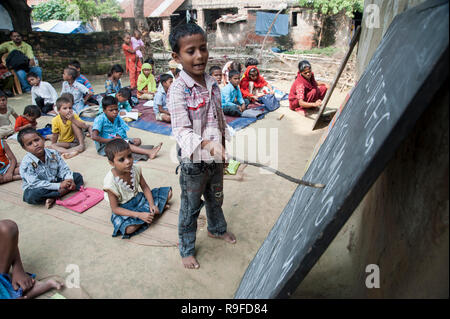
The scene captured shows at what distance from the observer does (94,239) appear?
8.73ft

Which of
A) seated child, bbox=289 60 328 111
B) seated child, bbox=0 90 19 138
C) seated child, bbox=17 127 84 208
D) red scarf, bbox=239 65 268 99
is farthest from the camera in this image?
red scarf, bbox=239 65 268 99

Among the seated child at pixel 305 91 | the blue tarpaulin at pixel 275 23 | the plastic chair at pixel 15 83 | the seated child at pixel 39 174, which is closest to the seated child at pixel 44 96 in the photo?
the plastic chair at pixel 15 83

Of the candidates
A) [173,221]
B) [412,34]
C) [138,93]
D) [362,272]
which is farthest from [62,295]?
[138,93]

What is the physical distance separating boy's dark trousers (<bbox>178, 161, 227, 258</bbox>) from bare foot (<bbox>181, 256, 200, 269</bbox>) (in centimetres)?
3

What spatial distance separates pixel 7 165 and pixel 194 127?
3.37 meters

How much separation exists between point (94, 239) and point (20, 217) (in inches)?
40.1

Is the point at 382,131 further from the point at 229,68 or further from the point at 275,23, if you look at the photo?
the point at 275,23

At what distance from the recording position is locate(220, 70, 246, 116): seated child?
5.90 metres

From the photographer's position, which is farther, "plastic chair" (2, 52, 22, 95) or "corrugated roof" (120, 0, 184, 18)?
"corrugated roof" (120, 0, 184, 18)

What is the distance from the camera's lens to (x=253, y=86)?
→ 691 centimetres

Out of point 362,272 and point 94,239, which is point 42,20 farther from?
point 362,272

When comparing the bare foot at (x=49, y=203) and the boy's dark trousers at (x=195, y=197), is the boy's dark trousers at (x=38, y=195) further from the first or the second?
the boy's dark trousers at (x=195, y=197)

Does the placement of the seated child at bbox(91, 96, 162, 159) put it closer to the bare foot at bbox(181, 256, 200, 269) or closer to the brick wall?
the bare foot at bbox(181, 256, 200, 269)

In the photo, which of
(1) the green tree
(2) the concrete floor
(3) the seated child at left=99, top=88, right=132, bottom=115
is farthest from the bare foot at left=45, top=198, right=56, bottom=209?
(1) the green tree
